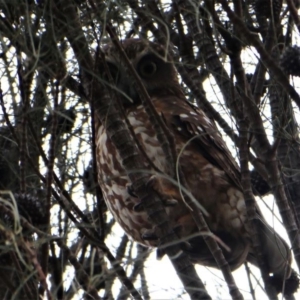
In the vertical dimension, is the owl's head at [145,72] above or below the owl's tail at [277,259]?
above

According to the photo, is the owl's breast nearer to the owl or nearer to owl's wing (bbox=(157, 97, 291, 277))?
the owl

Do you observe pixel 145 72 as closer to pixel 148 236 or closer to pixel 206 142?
pixel 206 142

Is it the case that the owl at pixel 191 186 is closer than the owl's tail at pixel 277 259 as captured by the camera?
No

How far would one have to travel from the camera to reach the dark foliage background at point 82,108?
2145mm

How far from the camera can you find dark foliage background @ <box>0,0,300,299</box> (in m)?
2.14

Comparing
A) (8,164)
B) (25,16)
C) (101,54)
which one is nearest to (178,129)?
(8,164)

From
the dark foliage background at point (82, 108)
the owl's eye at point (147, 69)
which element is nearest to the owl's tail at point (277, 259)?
the dark foliage background at point (82, 108)

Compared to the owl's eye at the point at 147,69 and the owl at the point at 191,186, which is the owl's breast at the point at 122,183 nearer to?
the owl at the point at 191,186

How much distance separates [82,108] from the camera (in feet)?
10.7

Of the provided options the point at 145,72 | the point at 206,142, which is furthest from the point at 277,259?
the point at 145,72

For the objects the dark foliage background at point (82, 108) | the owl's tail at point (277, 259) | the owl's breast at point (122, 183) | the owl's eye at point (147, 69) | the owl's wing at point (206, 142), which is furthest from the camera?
the owl's eye at point (147, 69)

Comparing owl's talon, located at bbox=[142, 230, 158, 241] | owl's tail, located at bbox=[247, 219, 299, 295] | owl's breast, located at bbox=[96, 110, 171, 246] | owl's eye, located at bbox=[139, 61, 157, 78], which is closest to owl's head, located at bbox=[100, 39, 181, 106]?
owl's eye, located at bbox=[139, 61, 157, 78]

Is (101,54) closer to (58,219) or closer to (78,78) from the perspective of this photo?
(78,78)

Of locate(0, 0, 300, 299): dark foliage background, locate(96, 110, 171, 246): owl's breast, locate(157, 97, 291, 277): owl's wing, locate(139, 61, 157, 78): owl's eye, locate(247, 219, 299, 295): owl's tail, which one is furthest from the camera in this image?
locate(139, 61, 157, 78): owl's eye
